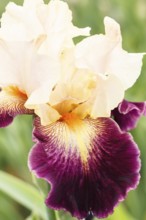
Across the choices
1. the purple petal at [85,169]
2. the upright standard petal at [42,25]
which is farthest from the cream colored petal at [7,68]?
the purple petal at [85,169]

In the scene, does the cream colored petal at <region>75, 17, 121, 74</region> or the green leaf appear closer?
the cream colored petal at <region>75, 17, 121, 74</region>

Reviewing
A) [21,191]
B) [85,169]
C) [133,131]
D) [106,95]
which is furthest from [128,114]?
[133,131]

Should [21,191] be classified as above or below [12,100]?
below

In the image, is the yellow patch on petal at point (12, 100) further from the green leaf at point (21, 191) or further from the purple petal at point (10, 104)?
the green leaf at point (21, 191)

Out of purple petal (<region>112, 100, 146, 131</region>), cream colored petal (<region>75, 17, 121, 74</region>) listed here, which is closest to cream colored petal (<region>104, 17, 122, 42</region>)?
cream colored petal (<region>75, 17, 121, 74</region>)

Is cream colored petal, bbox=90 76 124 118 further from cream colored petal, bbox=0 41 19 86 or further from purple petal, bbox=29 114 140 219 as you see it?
cream colored petal, bbox=0 41 19 86

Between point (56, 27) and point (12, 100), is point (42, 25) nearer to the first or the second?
point (56, 27)

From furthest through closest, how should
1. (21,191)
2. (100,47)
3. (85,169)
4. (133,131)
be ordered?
1. (133,131)
2. (21,191)
3. (100,47)
4. (85,169)
